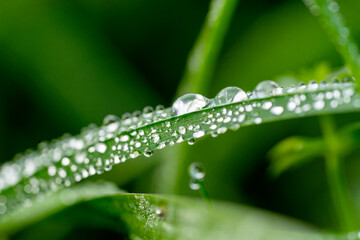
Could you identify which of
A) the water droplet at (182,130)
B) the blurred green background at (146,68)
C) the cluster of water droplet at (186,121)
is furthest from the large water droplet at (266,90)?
the blurred green background at (146,68)

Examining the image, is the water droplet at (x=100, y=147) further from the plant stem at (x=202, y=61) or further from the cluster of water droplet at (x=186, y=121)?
the plant stem at (x=202, y=61)

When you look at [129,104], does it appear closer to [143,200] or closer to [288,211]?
[288,211]

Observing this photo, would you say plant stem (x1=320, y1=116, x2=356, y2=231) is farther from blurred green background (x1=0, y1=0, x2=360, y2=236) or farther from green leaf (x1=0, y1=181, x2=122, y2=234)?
blurred green background (x1=0, y1=0, x2=360, y2=236)

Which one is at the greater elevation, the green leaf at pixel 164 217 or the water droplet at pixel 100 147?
the water droplet at pixel 100 147

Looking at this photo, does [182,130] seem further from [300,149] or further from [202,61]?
[202,61]

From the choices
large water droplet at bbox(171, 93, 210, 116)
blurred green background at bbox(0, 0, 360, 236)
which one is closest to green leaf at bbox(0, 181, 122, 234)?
large water droplet at bbox(171, 93, 210, 116)

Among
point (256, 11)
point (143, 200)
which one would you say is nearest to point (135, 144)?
point (143, 200)
